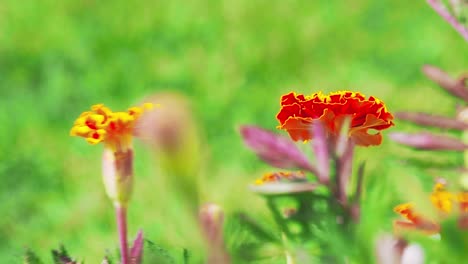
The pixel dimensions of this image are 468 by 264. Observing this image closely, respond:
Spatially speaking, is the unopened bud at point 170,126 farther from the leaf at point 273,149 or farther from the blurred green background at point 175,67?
the blurred green background at point 175,67

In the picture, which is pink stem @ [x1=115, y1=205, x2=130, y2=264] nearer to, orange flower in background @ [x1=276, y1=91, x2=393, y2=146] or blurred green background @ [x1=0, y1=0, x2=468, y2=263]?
orange flower in background @ [x1=276, y1=91, x2=393, y2=146]

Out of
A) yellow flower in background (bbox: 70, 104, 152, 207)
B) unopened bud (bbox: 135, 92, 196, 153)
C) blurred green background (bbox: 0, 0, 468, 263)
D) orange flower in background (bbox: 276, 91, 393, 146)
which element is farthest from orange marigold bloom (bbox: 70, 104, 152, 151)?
blurred green background (bbox: 0, 0, 468, 263)

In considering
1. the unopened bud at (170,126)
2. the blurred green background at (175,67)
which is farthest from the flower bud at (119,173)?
the blurred green background at (175,67)

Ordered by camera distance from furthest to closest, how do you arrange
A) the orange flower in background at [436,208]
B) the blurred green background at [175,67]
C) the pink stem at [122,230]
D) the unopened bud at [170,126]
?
the blurred green background at [175,67]
the pink stem at [122,230]
the orange flower in background at [436,208]
the unopened bud at [170,126]

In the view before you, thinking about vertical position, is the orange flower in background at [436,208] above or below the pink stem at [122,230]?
below

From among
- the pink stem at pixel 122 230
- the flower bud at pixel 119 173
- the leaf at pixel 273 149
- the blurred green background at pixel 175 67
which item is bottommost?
the leaf at pixel 273 149

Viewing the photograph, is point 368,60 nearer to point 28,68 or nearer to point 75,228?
point 28,68

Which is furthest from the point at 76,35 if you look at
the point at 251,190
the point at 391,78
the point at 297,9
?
the point at 251,190
